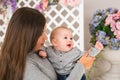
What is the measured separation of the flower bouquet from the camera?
1852 millimetres

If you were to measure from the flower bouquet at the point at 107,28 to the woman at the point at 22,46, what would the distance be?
0.57 meters

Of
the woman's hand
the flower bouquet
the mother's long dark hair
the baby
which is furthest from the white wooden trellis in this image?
the mother's long dark hair

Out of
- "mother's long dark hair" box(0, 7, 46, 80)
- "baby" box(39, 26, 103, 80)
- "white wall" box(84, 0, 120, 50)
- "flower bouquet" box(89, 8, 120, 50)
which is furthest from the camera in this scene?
"white wall" box(84, 0, 120, 50)

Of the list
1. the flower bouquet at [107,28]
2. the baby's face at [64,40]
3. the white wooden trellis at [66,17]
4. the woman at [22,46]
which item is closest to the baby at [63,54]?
the baby's face at [64,40]

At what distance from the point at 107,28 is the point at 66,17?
0.64m

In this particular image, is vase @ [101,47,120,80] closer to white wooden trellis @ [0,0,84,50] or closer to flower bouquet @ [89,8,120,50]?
flower bouquet @ [89,8,120,50]

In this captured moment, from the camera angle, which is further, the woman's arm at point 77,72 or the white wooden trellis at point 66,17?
the white wooden trellis at point 66,17

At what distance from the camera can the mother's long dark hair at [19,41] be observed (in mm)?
1390

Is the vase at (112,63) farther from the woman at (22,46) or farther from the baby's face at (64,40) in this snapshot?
the woman at (22,46)

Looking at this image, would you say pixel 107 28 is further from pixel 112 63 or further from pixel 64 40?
pixel 64 40

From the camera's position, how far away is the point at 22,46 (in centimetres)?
139

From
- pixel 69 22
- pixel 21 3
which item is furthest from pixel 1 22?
Answer: pixel 69 22

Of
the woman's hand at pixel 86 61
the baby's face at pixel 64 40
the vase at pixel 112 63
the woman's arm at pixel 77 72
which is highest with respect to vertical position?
the baby's face at pixel 64 40

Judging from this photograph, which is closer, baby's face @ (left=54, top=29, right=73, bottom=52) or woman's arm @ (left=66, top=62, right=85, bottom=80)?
woman's arm @ (left=66, top=62, right=85, bottom=80)
